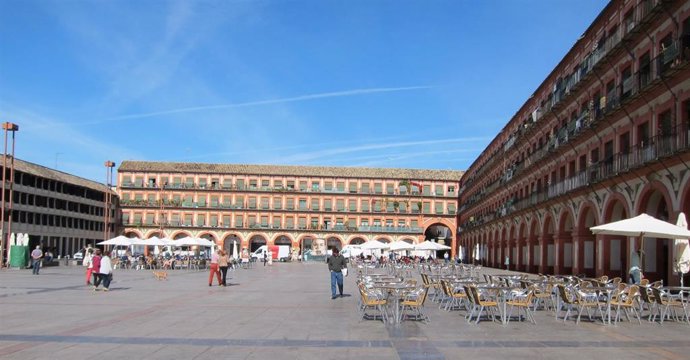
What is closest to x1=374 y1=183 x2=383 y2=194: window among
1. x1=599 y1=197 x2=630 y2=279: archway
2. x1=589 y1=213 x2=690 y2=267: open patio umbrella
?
x1=599 y1=197 x2=630 y2=279: archway

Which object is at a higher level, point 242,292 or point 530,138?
point 530,138

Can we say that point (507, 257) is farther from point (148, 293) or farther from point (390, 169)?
point (390, 169)

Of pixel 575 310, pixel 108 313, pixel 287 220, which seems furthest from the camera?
pixel 287 220

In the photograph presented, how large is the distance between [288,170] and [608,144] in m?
64.6

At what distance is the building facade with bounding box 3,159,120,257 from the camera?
64.6 m

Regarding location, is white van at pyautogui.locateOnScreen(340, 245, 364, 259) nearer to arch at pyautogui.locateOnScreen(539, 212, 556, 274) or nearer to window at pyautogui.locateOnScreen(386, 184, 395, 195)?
window at pyautogui.locateOnScreen(386, 184, 395, 195)

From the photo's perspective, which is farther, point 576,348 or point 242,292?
point 242,292

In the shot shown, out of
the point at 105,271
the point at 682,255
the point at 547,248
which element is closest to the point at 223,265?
the point at 105,271

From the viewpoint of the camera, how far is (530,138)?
1767 inches

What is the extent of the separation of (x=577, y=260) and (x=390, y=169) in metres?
60.3

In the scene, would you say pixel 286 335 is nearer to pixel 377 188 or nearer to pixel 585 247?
pixel 585 247

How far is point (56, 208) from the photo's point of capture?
72500 millimetres

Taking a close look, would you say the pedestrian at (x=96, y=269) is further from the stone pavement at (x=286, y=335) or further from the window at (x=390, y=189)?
the window at (x=390, y=189)

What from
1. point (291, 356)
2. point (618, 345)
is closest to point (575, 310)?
point (618, 345)
